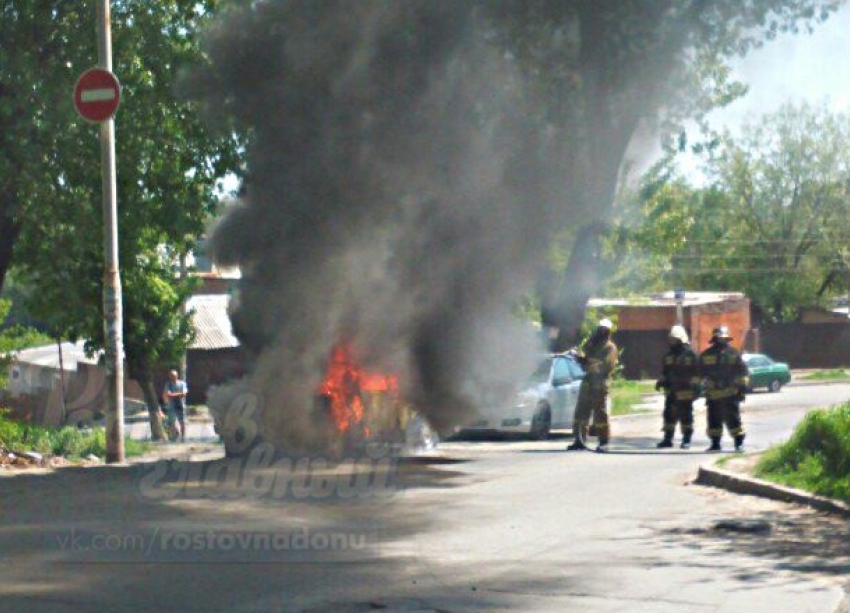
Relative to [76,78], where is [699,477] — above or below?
below

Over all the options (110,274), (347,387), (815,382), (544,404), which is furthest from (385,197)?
(815,382)

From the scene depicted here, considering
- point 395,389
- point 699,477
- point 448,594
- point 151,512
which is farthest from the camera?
point 395,389

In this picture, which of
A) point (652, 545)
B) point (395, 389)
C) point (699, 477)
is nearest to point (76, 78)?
point (395, 389)

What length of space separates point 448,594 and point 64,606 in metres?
2.20

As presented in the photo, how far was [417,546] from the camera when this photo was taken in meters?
9.80

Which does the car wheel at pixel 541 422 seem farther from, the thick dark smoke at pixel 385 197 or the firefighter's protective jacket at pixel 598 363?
the thick dark smoke at pixel 385 197

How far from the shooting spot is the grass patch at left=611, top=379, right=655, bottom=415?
3353cm

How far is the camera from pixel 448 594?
8102mm

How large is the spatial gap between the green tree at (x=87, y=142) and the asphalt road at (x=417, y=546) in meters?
4.57

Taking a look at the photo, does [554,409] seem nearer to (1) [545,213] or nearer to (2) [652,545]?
(1) [545,213]

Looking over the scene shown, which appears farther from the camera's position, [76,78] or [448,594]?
[76,78]

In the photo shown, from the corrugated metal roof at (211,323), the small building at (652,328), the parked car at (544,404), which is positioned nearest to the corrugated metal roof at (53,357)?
the corrugated metal roof at (211,323)

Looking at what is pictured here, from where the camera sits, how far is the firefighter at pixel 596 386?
60.3 feet

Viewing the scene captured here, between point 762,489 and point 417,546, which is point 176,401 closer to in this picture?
point 762,489
